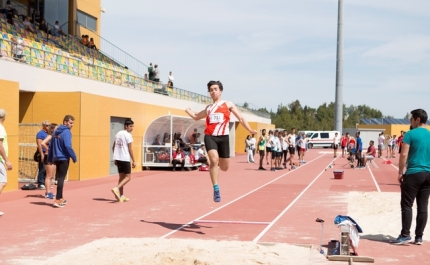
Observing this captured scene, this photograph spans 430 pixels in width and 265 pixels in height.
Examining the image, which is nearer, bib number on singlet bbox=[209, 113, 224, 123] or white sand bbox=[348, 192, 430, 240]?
white sand bbox=[348, 192, 430, 240]

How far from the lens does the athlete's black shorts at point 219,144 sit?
388 inches

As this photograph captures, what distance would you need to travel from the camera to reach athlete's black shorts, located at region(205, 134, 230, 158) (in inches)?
388

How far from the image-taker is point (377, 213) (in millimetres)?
11875

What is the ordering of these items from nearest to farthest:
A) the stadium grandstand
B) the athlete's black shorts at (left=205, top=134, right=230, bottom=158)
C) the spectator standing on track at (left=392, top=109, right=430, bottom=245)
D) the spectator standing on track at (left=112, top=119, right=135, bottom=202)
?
the spectator standing on track at (left=392, top=109, right=430, bottom=245) < the athlete's black shorts at (left=205, top=134, right=230, bottom=158) < the spectator standing on track at (left=112, top=119, right=135, bottom=202) < the stadium grandstand

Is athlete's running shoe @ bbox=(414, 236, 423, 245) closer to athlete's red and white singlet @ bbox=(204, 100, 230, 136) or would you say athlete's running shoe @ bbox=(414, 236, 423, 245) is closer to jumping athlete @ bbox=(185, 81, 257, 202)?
jumping athlete @ bbox=(185, 81, 257, 202)

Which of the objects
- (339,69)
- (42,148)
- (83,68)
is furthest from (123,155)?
(339,69)

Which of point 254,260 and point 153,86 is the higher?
point 153,86

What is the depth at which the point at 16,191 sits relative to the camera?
16.4m

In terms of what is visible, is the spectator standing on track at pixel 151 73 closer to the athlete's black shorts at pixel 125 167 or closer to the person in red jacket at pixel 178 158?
the person in red jacket at pixel 178 158

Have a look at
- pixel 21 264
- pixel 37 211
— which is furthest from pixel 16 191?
pixel 21 264

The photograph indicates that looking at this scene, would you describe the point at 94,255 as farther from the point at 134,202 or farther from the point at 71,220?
the point at 134,202

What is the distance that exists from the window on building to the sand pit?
33.4 m

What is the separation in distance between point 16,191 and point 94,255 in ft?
31.9

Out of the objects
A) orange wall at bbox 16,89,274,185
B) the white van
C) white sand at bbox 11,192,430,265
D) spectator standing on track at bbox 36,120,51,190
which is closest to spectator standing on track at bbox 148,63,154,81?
orange wall at bbox 16,89,274,185
